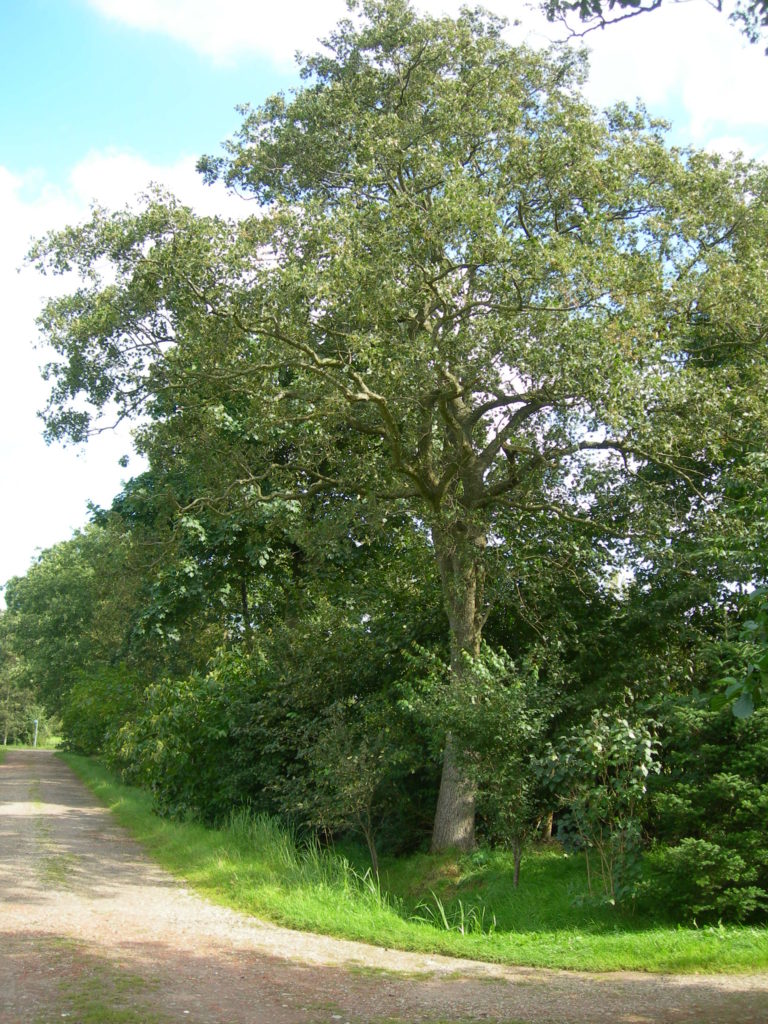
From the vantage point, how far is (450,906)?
1229cm

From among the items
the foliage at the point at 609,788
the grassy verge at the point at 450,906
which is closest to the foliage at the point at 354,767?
the grassy verge at the point at 450,906

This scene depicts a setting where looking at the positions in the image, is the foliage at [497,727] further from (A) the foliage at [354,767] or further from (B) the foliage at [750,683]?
(B) the foliage at [750,683]

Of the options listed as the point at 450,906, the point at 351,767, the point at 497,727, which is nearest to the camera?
the point at 497,727

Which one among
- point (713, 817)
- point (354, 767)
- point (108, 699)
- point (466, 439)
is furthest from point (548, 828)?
point (108, 699)

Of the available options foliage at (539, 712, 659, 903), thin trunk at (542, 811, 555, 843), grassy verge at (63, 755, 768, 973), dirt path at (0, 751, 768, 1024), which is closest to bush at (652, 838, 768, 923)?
grassy verge at (63, 755, 768, 973)

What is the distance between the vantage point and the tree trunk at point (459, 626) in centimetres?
1398

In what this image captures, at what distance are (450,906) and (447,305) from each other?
7844 millimetres

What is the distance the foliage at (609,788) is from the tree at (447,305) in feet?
6.29

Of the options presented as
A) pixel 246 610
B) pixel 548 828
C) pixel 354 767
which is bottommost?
pixel 548 828

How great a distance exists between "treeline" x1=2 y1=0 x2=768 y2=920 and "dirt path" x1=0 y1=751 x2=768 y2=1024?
248 cm

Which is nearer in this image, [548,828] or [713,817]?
[713,817]

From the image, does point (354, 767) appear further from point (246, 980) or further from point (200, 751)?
point (246, 980)

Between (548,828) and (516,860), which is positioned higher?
(548,828)

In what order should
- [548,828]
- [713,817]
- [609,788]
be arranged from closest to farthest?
[713,817] < [609,788] < [548,828]
